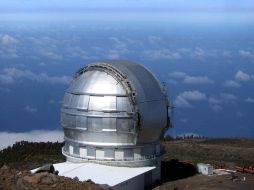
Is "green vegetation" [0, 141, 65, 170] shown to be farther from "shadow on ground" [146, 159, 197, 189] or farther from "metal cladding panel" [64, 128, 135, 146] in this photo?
"metal cladding panel" [64, 128, 135, 146]

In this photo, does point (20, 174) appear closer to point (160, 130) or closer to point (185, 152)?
point (160, 130)

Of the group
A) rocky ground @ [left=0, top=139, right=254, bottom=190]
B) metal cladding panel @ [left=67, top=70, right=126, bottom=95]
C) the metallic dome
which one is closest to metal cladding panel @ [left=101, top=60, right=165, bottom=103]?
the metallic dome

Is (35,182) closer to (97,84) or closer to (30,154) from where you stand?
(97,84)

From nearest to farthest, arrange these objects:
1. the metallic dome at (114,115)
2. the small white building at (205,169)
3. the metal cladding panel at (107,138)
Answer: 1. the metallic dome at (114,115)
2. the metal cladding panel at (107,138)
3. the small white building at (205,169)

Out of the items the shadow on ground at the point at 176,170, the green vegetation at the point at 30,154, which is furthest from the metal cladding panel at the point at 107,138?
the green vegetation at the point at 30,154

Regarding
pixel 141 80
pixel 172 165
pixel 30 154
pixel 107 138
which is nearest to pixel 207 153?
pixel 172 165

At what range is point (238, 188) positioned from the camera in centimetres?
3159

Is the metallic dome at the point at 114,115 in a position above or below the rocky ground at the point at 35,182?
above

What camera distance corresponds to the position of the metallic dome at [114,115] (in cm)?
3094

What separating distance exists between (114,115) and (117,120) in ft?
1.03

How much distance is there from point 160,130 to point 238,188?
536 cm

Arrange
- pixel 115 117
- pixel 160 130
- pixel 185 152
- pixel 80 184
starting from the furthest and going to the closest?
pixel 185 152, pixel 160 130, pixel 115 117, pixel 80 184

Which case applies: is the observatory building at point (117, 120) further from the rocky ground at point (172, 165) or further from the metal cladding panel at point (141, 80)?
the rocky ground at point (172, 165)

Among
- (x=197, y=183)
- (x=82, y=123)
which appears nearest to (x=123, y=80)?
(x=82, y=123)
